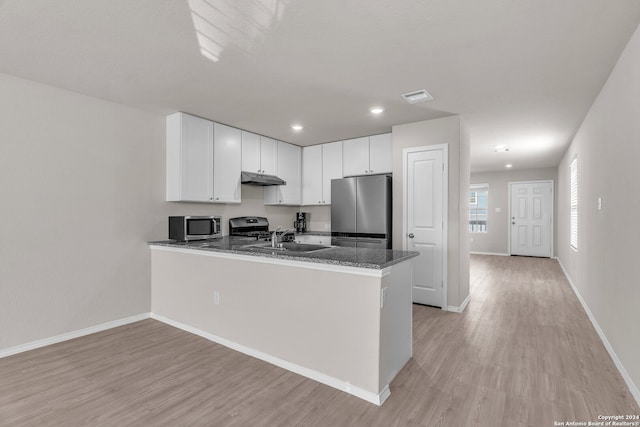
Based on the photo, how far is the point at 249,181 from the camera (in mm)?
4543

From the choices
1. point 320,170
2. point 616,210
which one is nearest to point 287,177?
point 320,170

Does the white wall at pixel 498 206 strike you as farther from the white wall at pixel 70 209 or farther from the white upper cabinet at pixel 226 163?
the white wall at pixel 70 209

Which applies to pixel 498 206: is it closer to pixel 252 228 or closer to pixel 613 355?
pixel 613 355

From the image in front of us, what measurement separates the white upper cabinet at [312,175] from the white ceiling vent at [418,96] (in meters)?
2.37

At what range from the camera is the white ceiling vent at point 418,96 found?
3.13m

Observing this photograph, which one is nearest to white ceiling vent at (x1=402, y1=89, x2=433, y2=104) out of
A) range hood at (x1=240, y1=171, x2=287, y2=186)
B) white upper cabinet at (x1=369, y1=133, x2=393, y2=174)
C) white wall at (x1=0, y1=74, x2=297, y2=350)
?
white upper cabinet at (x1=369, y1=133, x2=393, y2=174)

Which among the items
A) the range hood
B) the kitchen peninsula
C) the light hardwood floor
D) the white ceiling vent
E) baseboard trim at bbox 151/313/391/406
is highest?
the white ceiling vent

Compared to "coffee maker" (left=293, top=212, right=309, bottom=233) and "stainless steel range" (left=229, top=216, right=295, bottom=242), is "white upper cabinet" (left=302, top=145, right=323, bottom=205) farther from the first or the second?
"stainless steel range" (left=229, top=216, right=295, bottom=242)

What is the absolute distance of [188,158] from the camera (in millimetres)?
3900

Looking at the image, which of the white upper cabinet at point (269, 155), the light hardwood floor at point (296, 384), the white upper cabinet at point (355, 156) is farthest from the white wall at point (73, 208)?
the white upper cabinet at point (355, 156)

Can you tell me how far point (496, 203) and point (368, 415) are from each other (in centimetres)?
880

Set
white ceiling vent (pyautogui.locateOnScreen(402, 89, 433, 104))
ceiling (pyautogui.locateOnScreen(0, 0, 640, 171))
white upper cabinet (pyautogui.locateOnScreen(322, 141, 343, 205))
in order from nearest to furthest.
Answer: ceiling (pyautogui.locateOnScreen(0, 0, 640, 171)) → white ceiling vent (pyautogui.locateOnScreen(402, 89, 433, 104)) → white upper cabinet (pyautogui.locateOnScreen(322, 141, 343, 205))

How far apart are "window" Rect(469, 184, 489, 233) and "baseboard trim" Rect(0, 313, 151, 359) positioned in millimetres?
9060

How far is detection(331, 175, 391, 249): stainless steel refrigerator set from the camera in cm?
432
